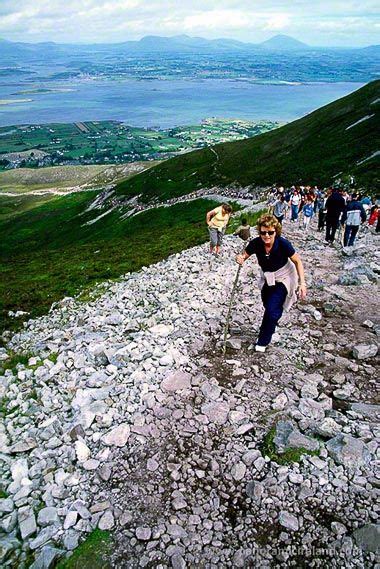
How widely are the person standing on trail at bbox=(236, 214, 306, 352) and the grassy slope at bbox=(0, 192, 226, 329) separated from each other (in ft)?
51.5

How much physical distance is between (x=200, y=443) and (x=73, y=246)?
5708 centimetres

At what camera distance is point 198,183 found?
89.4m

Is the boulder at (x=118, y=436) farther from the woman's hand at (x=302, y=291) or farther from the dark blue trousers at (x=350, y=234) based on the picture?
the dark blue trousers at (x=350, y=234)

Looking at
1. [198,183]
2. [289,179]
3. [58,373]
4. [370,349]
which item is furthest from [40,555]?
[198,183]

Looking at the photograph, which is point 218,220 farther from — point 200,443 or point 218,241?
point 200,443

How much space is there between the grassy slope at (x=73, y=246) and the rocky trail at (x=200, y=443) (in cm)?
1332

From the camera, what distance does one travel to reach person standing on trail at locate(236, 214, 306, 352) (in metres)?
8.80

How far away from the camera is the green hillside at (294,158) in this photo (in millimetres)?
72750

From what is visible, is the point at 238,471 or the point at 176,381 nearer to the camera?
the point at 238,471

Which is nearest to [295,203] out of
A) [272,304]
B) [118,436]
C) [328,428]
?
[272,304]

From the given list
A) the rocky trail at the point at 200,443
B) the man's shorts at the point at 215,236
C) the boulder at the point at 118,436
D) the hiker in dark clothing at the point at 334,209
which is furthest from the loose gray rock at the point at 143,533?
the hiker in dark clothing at the point at 334,209

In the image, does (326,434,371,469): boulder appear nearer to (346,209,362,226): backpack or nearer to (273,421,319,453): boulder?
(273,421,319,453): boulder

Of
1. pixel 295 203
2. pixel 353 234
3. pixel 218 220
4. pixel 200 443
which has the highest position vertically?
pixel 200 443

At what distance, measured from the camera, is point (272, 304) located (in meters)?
9.49
